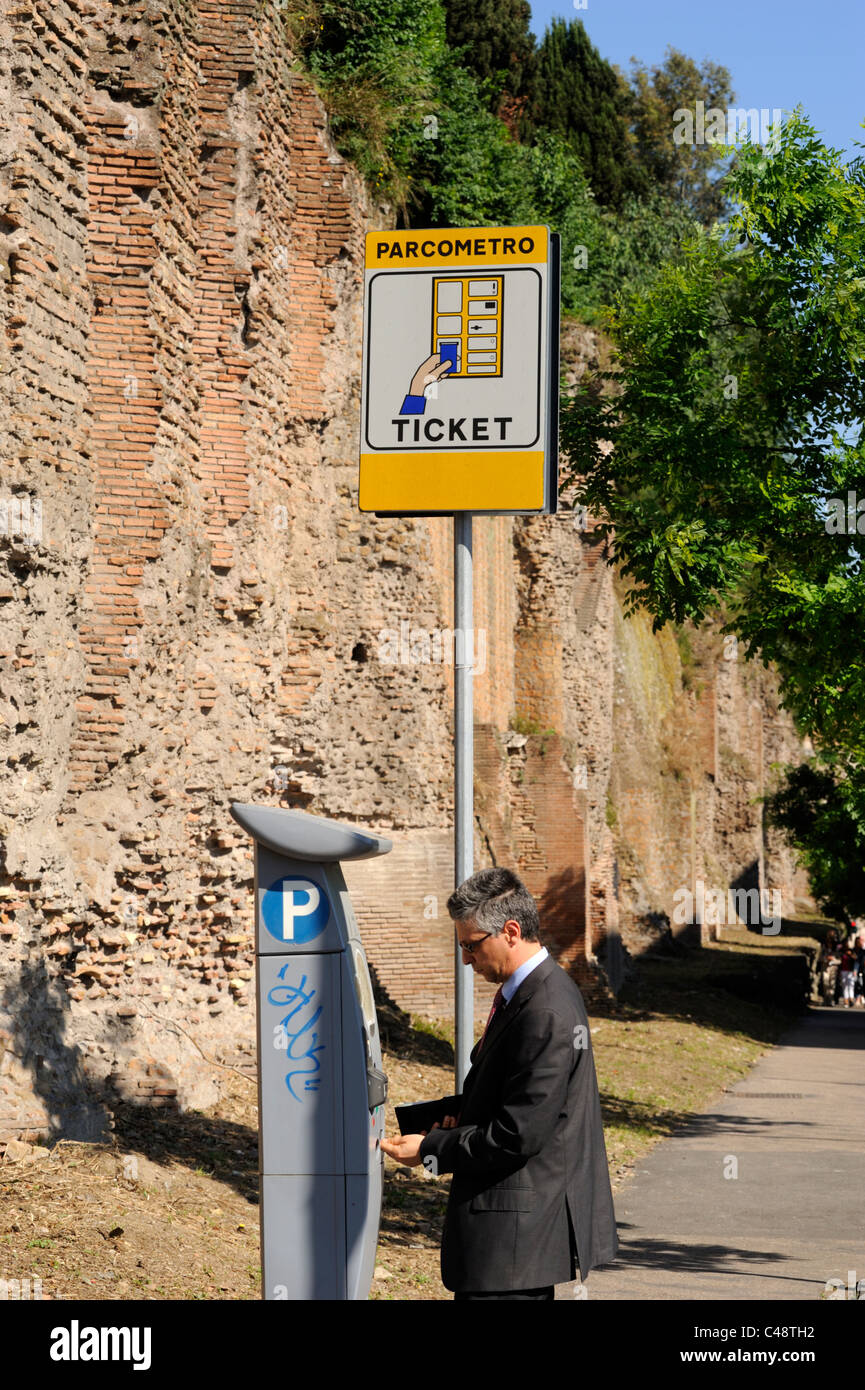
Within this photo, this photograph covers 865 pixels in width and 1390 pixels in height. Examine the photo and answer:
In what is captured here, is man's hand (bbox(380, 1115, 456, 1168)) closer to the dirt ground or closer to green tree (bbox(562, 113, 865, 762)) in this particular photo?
the dirt ground

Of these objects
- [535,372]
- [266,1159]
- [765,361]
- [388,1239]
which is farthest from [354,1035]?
[765,361]

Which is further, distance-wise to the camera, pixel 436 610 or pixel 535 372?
pixel 436 610

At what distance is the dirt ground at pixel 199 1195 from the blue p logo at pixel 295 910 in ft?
7.10

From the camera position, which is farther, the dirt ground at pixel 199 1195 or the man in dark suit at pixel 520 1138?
the dirt ground at pixel 199 1195

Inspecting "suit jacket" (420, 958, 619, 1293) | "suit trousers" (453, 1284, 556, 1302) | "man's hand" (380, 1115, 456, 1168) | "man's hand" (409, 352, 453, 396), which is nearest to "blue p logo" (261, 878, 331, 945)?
"man's hand" (380, 1115, 456, 1168)

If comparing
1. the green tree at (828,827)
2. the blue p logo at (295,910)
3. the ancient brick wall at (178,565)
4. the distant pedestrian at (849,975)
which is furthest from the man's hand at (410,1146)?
the distant pedestrian at (849,975)

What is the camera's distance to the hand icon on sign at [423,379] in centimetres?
604

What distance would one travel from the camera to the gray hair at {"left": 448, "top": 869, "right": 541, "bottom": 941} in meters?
4.40

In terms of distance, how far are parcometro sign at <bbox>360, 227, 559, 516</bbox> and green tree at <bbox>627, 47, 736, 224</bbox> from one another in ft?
152

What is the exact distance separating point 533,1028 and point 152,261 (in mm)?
8285

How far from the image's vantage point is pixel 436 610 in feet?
59.0

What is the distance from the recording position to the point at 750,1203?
1105cm

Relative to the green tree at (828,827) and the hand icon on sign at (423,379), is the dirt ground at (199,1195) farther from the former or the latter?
the green tree at (828,827)

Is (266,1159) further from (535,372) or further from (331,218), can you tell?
(331,218)
